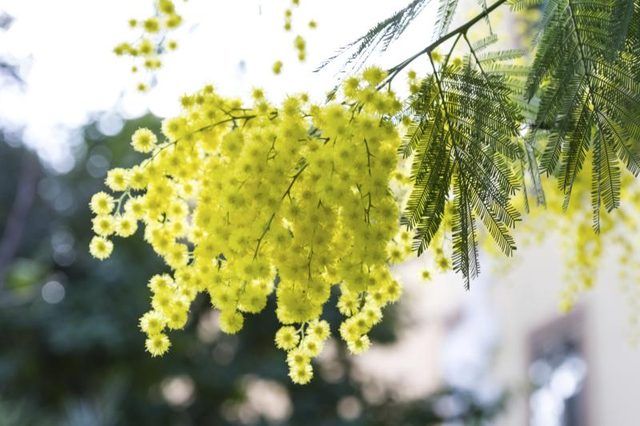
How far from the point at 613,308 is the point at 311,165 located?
610 cm

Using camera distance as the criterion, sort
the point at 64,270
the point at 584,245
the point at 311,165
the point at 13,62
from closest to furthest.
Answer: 1. the point at 311,165
2. the point at 13,62
3. the point at 584,245
4. the point at 64,270

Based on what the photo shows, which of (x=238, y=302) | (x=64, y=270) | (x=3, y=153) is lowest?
(x=238, y=302)

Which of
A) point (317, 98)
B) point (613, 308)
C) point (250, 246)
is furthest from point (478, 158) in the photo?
point (613, 308)

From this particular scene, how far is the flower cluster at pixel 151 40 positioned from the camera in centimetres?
211

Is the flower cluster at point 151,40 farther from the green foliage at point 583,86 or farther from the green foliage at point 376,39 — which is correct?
the green foliage at point 583,86

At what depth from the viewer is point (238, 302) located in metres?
1.80

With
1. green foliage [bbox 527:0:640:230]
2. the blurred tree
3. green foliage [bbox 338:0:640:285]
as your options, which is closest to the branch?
green foliage [bbox 338:0:640:285]

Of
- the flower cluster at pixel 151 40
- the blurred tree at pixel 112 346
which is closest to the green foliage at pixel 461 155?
the flower cluster at pixel 151 40

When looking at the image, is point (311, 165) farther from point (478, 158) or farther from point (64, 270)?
point (64, 270)

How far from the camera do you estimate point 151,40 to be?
7.12ft

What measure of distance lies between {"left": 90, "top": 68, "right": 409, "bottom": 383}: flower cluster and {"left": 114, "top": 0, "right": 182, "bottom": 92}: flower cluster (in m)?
0.29

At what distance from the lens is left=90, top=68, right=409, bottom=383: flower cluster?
1728mm

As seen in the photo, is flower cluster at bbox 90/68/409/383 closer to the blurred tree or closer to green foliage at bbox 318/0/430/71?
green foliage at bbox 318/0/430/71

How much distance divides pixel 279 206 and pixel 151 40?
0.63m
